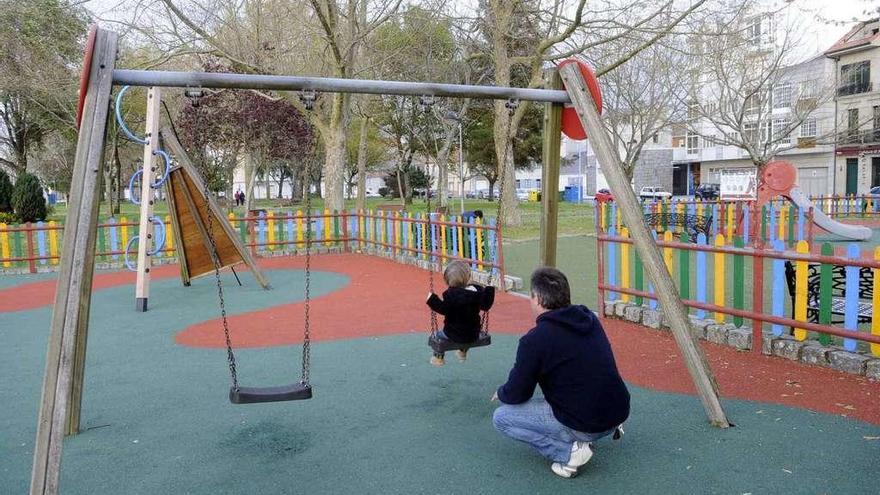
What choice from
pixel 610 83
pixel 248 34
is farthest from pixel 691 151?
pixel 248 34

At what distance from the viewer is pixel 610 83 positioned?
1083 inches

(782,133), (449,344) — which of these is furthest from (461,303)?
(782,133)

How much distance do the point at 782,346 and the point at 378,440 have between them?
12.1 feet

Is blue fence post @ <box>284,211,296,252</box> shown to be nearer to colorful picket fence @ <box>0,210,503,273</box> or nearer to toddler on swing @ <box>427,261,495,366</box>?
colorful picket fence @ <box>0,210,503,273</box>

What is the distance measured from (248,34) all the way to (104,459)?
47.1 feet

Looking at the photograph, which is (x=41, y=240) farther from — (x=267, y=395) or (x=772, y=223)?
(x=772, y=223)

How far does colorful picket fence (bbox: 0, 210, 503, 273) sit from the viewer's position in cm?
1088

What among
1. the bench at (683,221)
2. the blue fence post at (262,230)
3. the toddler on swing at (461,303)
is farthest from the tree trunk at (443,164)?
the toddler on swing at (461,303)

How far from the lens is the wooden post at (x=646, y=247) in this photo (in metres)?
4.18

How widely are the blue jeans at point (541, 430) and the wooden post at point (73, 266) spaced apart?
2.16 metres

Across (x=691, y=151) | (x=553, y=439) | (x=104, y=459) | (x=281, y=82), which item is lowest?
(x=104, y=459)

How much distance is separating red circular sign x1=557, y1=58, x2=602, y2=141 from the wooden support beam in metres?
5.20

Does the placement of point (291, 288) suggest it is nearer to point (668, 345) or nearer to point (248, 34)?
point (668, 345)

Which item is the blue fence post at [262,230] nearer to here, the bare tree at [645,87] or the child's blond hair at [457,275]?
the child's blond hair at [457,275]
